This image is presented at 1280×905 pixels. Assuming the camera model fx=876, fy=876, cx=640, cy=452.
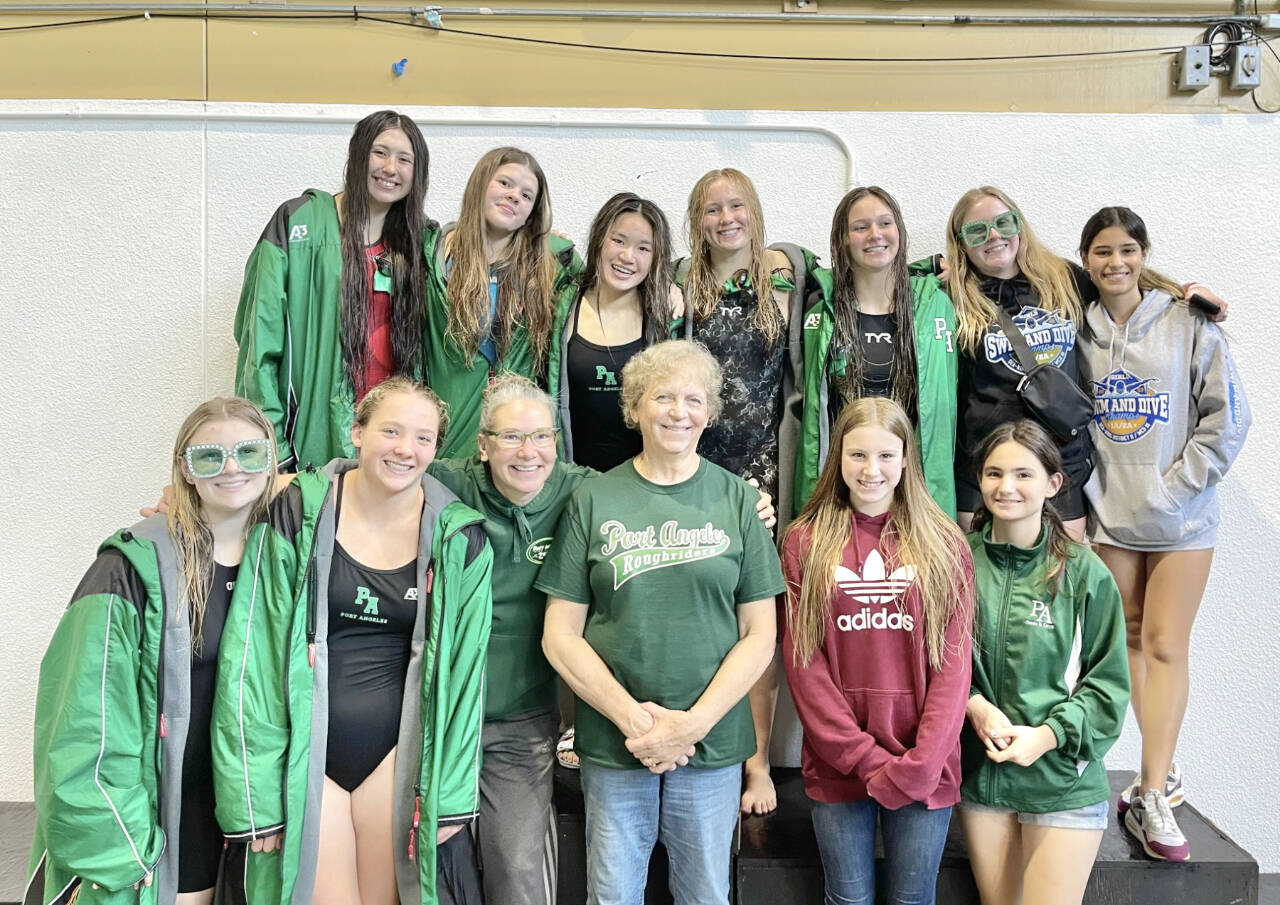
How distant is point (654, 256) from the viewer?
265 cm

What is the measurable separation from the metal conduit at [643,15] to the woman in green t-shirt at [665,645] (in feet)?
5.66

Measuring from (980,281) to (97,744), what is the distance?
2.70 m

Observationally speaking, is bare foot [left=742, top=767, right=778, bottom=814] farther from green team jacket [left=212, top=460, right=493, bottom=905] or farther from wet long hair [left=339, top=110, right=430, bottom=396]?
wet long hair [left=339, top=110, right=430, bottom=396]

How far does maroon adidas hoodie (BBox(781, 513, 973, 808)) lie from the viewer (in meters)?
2.13

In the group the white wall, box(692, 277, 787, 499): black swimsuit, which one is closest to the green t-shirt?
box(692, 277, 787, 499): black swimsuit

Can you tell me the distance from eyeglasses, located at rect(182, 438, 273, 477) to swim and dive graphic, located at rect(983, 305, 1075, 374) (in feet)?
6.87

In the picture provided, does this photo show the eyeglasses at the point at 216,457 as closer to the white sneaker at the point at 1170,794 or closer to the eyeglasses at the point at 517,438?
the eyeglasses at the point at 517,438

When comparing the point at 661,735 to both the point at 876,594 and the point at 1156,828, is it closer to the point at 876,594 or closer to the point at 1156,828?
the point at 876,594

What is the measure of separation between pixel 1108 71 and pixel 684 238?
1711 millimetres

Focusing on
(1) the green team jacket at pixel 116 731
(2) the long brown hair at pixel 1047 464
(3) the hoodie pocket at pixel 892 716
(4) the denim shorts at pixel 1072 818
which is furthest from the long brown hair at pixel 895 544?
(1) the green team jacket at pixel 116 731

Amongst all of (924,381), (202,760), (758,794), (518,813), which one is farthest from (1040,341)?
(202,760)

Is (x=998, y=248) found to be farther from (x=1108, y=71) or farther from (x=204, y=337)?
(x=204, y=337)

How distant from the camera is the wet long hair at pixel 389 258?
8.60ft

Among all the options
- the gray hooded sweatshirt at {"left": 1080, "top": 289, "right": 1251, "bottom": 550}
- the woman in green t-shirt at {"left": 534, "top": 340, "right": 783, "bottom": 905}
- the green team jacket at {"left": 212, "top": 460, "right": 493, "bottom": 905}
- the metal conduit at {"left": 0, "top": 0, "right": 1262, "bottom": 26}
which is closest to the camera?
the green team jacket at {"left": 212, "top": 460, "right": 493, "bottom": 905}
